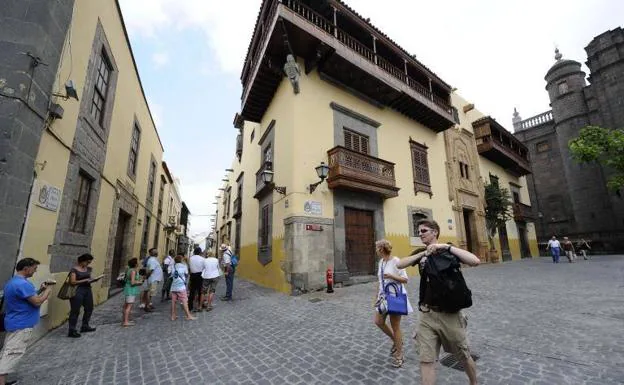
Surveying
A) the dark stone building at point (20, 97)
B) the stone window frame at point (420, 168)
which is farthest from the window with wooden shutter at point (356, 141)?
the dark stone building at point (20, 97)

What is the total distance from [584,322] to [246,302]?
24.6ft

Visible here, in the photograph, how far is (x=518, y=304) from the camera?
6348mm

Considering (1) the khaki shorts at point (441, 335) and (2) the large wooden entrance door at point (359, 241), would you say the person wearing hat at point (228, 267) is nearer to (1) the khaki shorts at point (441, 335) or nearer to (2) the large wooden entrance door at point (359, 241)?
(2) the large wooden entrance door at point (359, 241)

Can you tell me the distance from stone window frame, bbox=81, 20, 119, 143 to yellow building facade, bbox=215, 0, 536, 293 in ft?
16.1

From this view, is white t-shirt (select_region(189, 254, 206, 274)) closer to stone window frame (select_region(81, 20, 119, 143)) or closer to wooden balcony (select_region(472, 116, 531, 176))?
stone window frame (select_region(81, 20, 119, 143))

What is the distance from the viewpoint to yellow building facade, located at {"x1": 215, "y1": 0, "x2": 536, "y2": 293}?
380 inches

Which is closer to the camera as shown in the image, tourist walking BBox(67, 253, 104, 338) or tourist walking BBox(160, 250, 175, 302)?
tourist walking BBox(67, 253, 104, 338)

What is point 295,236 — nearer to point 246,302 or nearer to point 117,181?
point 246,302

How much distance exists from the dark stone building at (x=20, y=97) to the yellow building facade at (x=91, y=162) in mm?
370

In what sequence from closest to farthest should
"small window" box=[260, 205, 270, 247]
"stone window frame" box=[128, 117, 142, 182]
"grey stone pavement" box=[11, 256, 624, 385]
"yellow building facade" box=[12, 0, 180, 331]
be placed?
"grey stone pavement" box=[11, 256, 624, 385] < "yellow building facade" box=[12, 0, 180, 331] < "stone window frame" box=[128, 117, 142, 182] < "small window" box=[260, 205, 270, 247]

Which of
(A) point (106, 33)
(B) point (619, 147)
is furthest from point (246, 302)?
(B) point (619, 147)

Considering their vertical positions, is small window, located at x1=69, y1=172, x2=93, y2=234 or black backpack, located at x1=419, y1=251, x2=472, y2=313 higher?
small window, located at x1=69, y1=172, x2=93, y2=234

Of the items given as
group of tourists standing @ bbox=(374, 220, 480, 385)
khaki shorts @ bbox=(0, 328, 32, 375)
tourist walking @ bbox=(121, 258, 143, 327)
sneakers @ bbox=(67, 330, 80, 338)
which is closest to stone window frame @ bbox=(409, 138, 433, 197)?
group of tourists standing @ bbox=(374, 220, 480, 385)

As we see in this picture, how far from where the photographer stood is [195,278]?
720 cm
